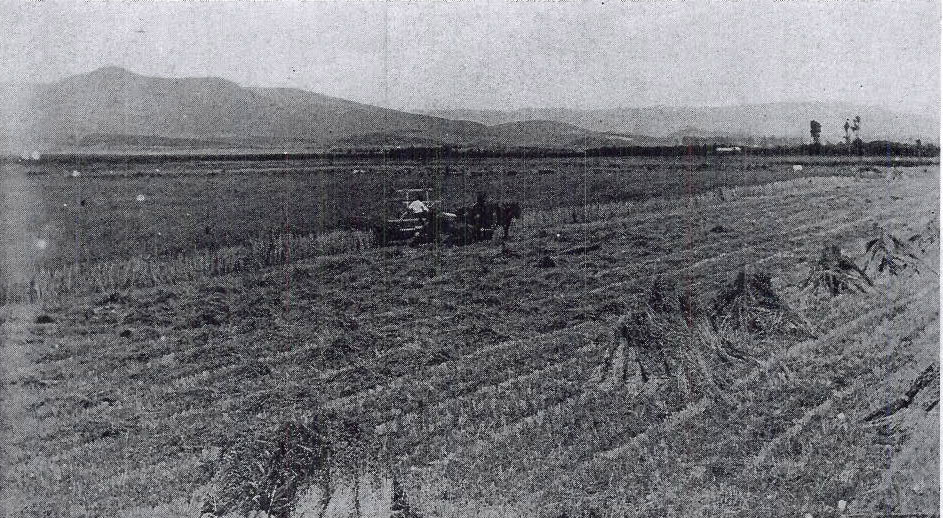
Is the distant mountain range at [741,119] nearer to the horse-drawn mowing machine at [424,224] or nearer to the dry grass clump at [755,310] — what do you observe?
the horse-drawn mowing machine at [424,224]

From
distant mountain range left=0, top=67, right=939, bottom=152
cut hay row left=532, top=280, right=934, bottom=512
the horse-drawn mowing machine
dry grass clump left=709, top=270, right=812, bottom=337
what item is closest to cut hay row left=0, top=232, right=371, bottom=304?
the horse-drawn mowing machine

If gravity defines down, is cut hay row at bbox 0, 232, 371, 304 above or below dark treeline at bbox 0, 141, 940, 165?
below

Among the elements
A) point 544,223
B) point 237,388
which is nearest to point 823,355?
point 544,223

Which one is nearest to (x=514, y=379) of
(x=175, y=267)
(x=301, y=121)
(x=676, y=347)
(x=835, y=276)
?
(x=676, y=347)

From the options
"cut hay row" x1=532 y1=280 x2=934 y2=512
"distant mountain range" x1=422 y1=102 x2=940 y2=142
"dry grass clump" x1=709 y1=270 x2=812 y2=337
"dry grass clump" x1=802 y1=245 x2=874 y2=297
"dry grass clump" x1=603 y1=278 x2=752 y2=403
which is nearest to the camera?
"cut hay row" x1=532 y1=280 x2=934 y2=512

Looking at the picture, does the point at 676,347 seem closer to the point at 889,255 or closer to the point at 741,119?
the point at 741,119

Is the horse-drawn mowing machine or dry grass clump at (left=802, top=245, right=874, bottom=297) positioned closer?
the horse-drawn mowing machine

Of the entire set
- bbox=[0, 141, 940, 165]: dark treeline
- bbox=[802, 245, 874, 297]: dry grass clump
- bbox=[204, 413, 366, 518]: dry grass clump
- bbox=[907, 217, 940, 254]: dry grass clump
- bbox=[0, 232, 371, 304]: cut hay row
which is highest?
bbox=[0, 141, 940, 165]: dark treeline

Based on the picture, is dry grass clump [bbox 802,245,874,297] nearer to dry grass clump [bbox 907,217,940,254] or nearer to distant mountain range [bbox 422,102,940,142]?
dry grass clump [bbox 907,217,940,254]
